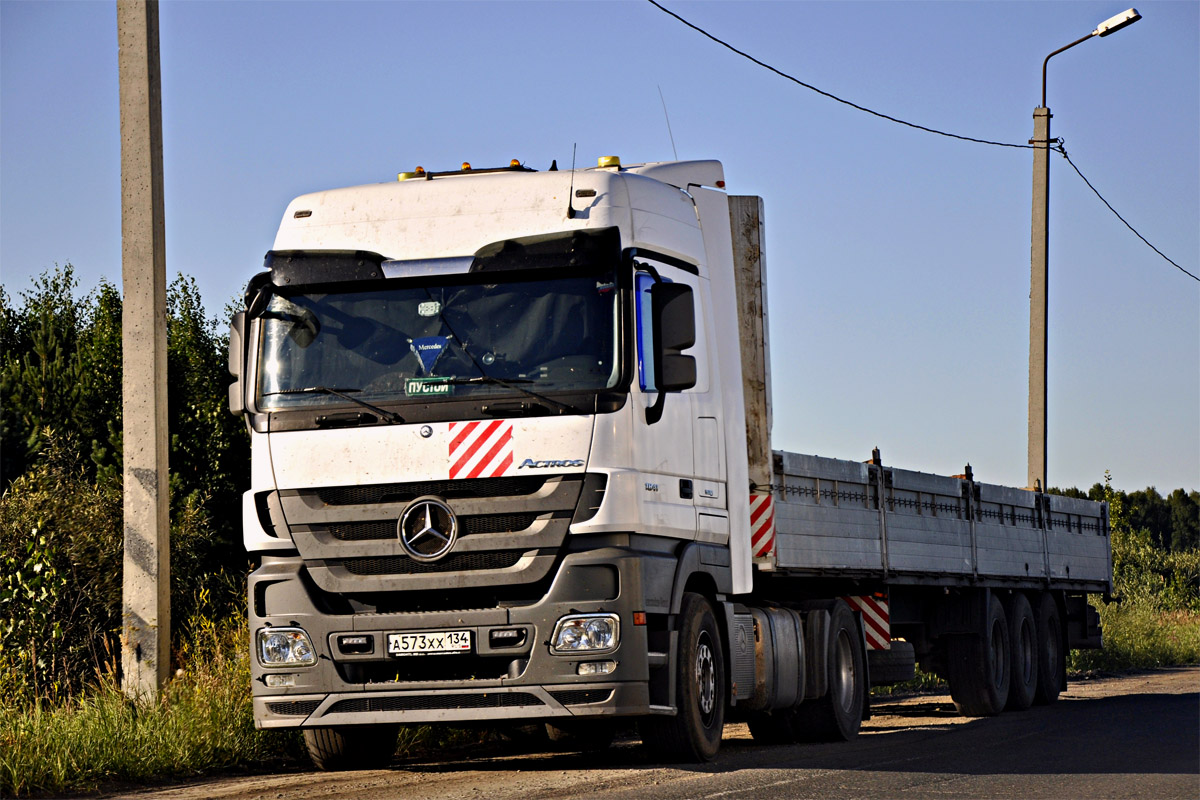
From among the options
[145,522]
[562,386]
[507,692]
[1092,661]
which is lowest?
[1092,661]

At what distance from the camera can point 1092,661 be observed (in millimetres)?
25047

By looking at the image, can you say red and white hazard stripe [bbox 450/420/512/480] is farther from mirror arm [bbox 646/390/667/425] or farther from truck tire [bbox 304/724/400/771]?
truck tire [bbox 304/724/400/771]

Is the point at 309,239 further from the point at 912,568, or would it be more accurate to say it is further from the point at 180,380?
the point at 180,380

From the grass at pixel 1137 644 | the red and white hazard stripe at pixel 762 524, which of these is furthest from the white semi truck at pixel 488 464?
the grass at pixel 1137 644

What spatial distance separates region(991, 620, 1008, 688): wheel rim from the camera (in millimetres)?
16172

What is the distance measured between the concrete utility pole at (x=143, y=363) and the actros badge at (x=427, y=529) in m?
2.93

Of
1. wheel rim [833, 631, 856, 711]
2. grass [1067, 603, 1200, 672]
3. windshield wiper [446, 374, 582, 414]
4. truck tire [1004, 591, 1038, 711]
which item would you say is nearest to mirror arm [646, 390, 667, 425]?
windshield wiper [446, 374, 582, 414]

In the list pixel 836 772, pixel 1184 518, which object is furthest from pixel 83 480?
pixel 1184 518

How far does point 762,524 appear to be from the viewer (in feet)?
37.2

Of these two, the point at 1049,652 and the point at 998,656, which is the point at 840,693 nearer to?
the point at 998,656

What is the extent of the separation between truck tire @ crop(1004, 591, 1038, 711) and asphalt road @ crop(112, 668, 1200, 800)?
333 cm

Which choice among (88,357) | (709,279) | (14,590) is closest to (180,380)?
(88,357)

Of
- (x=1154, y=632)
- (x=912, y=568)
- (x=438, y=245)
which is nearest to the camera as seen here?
(x=438, y=245)

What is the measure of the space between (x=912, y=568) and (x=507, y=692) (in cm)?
664
